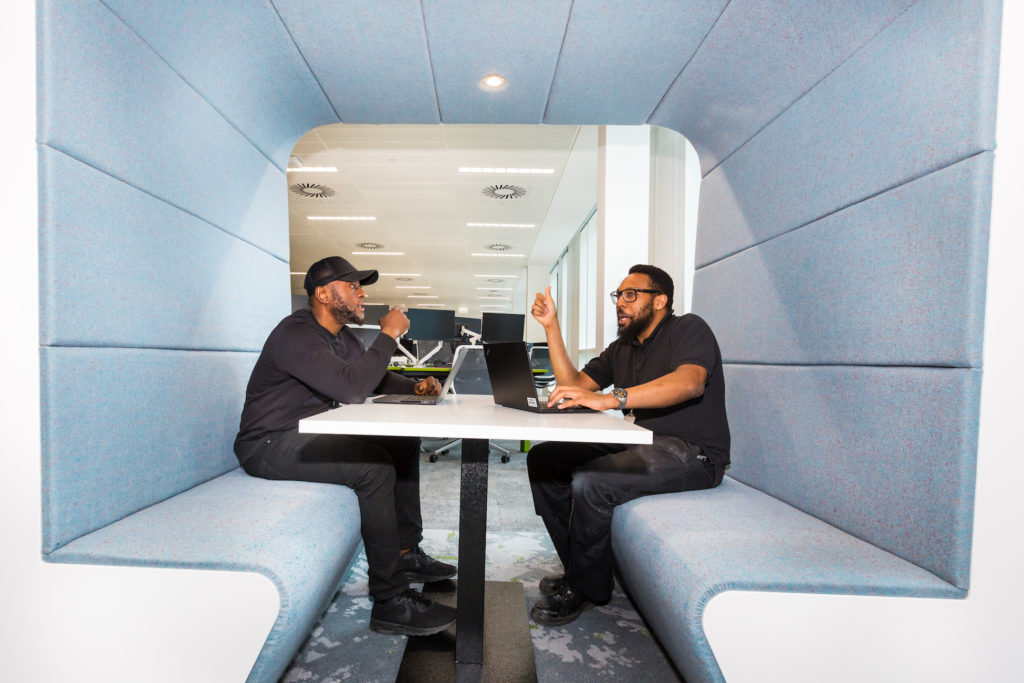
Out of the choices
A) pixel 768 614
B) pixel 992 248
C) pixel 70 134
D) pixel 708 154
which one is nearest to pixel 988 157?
pixel 992 248

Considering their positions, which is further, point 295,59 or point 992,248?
point 295,59

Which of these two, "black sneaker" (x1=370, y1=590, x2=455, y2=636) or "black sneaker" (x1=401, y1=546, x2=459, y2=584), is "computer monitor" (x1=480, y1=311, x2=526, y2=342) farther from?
"black sneaker" (x1=370, y1=590, x2=455, y2=636)

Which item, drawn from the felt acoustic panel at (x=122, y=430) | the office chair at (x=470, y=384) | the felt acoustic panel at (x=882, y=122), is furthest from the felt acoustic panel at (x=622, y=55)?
the office chair at (x=470, y=384)

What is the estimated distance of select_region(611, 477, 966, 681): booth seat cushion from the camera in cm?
108

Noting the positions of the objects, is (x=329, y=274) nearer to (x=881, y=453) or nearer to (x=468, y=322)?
(x=881, y=453)

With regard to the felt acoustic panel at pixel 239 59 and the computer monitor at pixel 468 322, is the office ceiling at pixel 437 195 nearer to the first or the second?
the computer monitor at pixel 468 322

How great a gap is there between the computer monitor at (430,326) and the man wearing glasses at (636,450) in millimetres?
2775

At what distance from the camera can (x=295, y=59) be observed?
1.88 metres

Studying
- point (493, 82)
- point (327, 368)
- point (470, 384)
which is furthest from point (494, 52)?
point (470, 384)

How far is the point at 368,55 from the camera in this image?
74.2 inches

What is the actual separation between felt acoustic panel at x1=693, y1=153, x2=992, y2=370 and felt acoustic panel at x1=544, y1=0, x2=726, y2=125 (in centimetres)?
77

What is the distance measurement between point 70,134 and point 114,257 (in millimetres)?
312

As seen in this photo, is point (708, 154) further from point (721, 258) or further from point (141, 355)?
point (141, 355)

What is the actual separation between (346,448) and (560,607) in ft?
3.12
